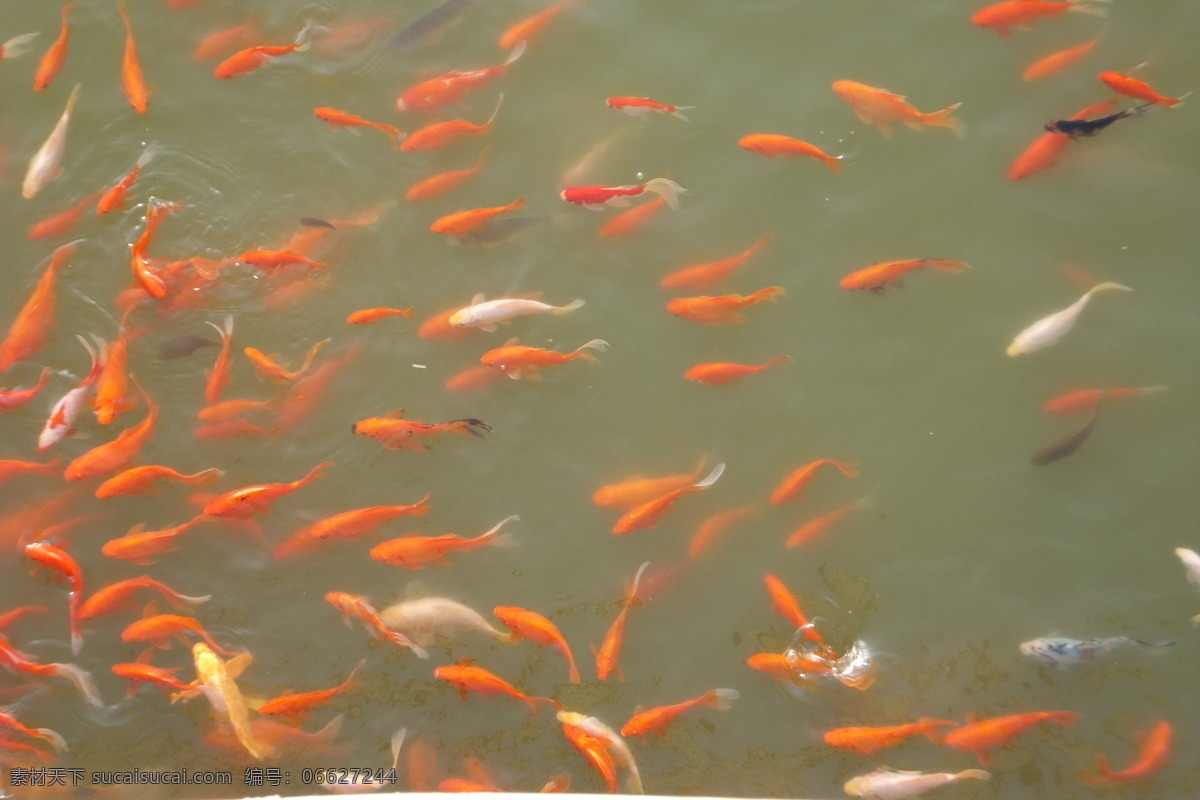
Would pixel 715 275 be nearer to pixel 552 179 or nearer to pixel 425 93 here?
pixel 552 179

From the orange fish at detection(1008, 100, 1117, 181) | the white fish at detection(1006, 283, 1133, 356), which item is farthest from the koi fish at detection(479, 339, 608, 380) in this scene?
the orange fish at detection(1008, 100, 1117, 181)

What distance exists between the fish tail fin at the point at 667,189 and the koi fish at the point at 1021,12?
159 cm

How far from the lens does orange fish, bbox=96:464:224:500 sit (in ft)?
12.8

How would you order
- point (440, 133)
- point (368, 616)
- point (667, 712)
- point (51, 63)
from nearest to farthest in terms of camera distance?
point (667, 712) < point (368, 616) < point (440, 133) < point (51, 63)

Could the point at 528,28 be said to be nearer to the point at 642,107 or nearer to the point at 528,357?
the point at 642,107

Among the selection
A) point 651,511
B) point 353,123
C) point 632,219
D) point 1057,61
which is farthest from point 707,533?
point 1057,61

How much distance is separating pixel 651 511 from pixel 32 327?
3.08m

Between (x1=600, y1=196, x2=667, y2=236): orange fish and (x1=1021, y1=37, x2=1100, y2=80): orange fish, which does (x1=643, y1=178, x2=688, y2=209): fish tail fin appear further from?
(x1=1021, y1=37, x2=1100, y2=80): orange fish

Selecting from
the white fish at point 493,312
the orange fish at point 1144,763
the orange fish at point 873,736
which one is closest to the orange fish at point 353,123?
the white fish at point 493,312

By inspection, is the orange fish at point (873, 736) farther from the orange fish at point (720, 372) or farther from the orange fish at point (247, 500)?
the orange fish at point (247, 500)

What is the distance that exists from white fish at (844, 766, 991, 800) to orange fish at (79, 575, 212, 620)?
10.1ft

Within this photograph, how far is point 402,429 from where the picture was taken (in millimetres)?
4086

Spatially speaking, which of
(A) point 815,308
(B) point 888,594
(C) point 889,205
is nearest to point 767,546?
(B) point 888,594

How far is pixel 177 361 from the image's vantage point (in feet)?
14.2
